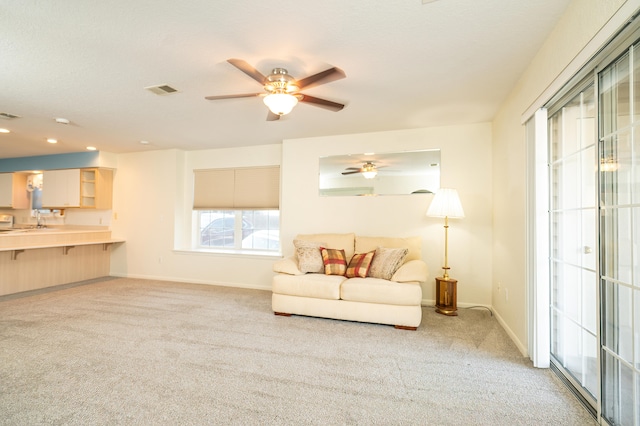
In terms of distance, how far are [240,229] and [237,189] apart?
73 centimetres

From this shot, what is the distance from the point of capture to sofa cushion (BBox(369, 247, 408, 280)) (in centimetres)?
354

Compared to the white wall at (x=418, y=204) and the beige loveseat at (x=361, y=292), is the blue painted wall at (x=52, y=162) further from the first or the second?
the beige loveseat at (x=361, y=292)

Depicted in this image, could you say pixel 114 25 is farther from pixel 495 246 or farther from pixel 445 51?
pixel 495 246

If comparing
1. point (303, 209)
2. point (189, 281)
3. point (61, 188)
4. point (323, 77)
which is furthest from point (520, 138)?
point (61, 188)

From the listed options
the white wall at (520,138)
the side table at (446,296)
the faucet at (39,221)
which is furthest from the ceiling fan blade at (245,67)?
the faucet at (39,221)

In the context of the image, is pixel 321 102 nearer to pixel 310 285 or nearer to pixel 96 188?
pixel 310 285

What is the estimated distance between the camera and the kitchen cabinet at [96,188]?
231 inches

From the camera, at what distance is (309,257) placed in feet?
12.6

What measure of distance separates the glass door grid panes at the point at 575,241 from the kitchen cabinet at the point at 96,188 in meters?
7.07

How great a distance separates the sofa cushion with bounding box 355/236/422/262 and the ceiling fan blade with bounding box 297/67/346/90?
2.31m

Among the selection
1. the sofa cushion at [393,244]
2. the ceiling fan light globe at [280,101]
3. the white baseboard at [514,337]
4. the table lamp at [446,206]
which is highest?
the ceiling fan light globe at [280,101]

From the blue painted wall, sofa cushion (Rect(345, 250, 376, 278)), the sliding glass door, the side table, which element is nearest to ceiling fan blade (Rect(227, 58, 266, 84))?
the sliding glass door

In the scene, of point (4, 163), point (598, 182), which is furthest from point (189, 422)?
point (4, 163)

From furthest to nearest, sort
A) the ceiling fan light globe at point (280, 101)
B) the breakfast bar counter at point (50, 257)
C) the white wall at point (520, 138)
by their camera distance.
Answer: the breakfast bar counter at point (50, 257) < the ceiling fan light globe at point (280, 101) < the white wall at point (520, 138)
